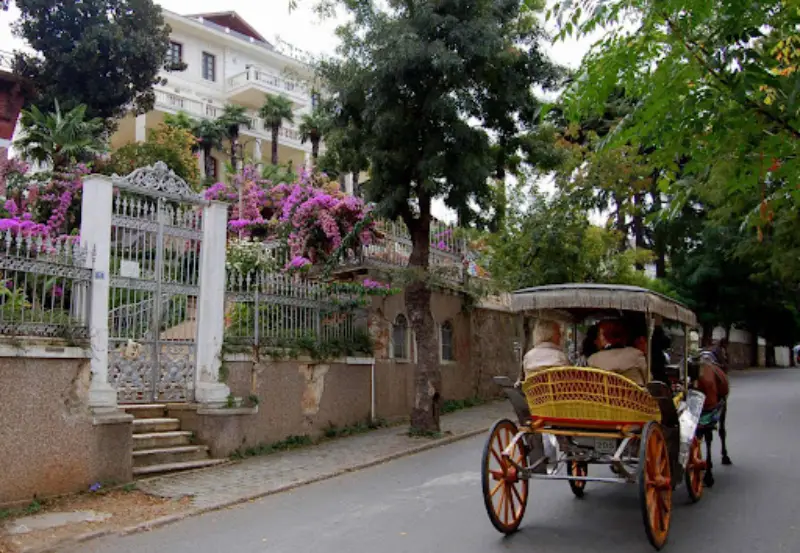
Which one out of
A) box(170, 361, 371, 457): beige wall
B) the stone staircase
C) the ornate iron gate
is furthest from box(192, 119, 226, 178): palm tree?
the stone staircase

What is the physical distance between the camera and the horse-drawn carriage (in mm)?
6289

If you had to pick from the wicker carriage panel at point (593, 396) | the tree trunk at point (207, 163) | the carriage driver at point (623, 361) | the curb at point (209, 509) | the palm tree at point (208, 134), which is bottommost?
the curb at point (209, 509)

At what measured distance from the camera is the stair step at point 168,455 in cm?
945

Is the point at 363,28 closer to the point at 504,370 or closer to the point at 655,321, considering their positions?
the point at 655,321

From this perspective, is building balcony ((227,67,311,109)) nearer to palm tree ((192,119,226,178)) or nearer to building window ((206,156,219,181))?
building window ((206,156,219,181))

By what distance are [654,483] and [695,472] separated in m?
1.96

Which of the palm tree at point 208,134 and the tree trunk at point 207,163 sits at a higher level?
the palm tree at point 208,134

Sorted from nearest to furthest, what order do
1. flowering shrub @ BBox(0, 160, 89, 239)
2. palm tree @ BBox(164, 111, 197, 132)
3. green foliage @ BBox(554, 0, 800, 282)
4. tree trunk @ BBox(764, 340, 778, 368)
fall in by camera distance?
green foliage @ BBox(554, 0, 800, 282) → flowering shrub @ BBox(0, 160, 89, 239) → palm tree @ BBox(164, 111, 197, 132) → tree trunk @ BBox(764, 340, 778, 368)

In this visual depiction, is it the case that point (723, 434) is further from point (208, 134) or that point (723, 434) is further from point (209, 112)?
point (209, 112)

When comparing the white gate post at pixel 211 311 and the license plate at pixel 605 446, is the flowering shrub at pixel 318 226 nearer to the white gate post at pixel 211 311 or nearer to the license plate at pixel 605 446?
the white gate post at pixel 211 311

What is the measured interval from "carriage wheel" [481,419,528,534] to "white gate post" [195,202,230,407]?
16.8 feet

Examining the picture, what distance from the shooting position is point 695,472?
7.82m

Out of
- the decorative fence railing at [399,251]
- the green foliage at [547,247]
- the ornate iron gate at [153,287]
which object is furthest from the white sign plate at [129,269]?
the green foliage at [547,247]

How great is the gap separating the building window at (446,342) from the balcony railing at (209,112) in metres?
19.9
